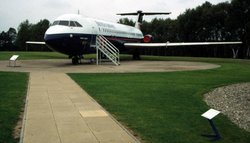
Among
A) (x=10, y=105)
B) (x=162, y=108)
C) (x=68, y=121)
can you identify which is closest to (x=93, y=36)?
(x=10, y=105)

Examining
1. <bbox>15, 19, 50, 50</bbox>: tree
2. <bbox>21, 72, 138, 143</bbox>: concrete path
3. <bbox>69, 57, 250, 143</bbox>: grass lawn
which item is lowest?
<bbox>69, 57, 250, 143</bbox>: grass lawn

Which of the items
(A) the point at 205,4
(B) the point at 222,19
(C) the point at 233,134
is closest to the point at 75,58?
(C) the point at 233,134

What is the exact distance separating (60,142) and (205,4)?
7374 cm

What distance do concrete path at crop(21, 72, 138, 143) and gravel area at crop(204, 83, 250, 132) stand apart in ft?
11.7

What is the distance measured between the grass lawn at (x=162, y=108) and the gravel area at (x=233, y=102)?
334 mm

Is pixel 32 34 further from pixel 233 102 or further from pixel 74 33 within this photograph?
pixel 233 102

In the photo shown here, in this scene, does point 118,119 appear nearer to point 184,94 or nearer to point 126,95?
point 126,95

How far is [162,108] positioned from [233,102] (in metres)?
3.25

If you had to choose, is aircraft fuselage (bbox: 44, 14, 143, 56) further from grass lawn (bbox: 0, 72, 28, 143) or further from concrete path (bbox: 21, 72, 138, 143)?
concrete path (bbox: 21, 72, 138, 143)

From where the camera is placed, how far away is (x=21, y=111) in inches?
418

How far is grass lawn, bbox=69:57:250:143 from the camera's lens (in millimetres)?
8445

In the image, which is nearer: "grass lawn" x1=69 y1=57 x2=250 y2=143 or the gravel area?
"grass lawn" x1=69 y1=57 x2=250 y2=143

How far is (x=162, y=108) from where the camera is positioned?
11.4m

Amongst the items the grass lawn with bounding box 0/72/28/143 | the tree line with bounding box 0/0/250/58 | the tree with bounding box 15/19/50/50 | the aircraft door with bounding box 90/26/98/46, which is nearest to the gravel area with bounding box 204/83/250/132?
the grass lawn with bounding box 0/72/28/143
